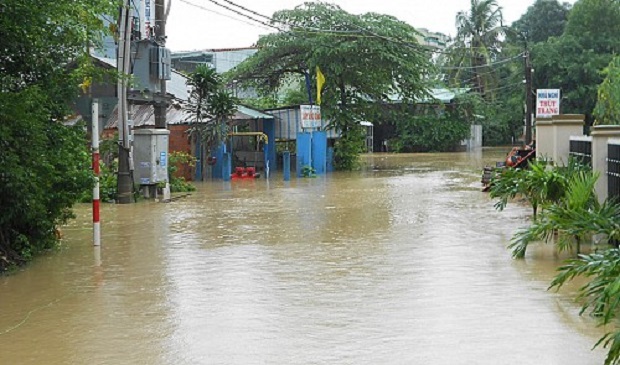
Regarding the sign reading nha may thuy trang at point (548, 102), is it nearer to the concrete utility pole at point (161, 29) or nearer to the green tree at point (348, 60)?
the green tree at point (348, 60)

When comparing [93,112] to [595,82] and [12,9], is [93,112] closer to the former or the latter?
[12,9]

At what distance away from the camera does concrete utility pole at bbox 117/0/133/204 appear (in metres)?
19.1

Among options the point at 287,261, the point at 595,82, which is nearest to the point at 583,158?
the point at 287,261

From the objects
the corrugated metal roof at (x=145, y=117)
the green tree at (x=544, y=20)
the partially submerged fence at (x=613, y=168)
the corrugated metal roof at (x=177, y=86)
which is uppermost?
Result: the green tree at (x=544, y=20)

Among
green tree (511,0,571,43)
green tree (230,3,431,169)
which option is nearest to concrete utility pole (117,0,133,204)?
green tree (230,3,431,169)

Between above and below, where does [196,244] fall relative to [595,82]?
below

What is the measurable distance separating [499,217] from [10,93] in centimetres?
964

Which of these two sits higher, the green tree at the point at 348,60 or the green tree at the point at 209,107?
the green tree at the point at 348,60

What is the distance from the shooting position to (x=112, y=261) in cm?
1173

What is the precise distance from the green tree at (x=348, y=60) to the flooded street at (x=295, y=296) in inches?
771

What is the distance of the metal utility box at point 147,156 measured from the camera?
21.3 m

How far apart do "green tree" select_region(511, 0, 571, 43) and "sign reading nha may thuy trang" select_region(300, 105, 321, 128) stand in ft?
136

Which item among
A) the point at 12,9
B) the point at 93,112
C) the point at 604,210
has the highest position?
the point at 12,9

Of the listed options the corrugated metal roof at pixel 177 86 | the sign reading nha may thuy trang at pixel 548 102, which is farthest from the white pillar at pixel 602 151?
the corrugated metal roof at pixel 177 86
